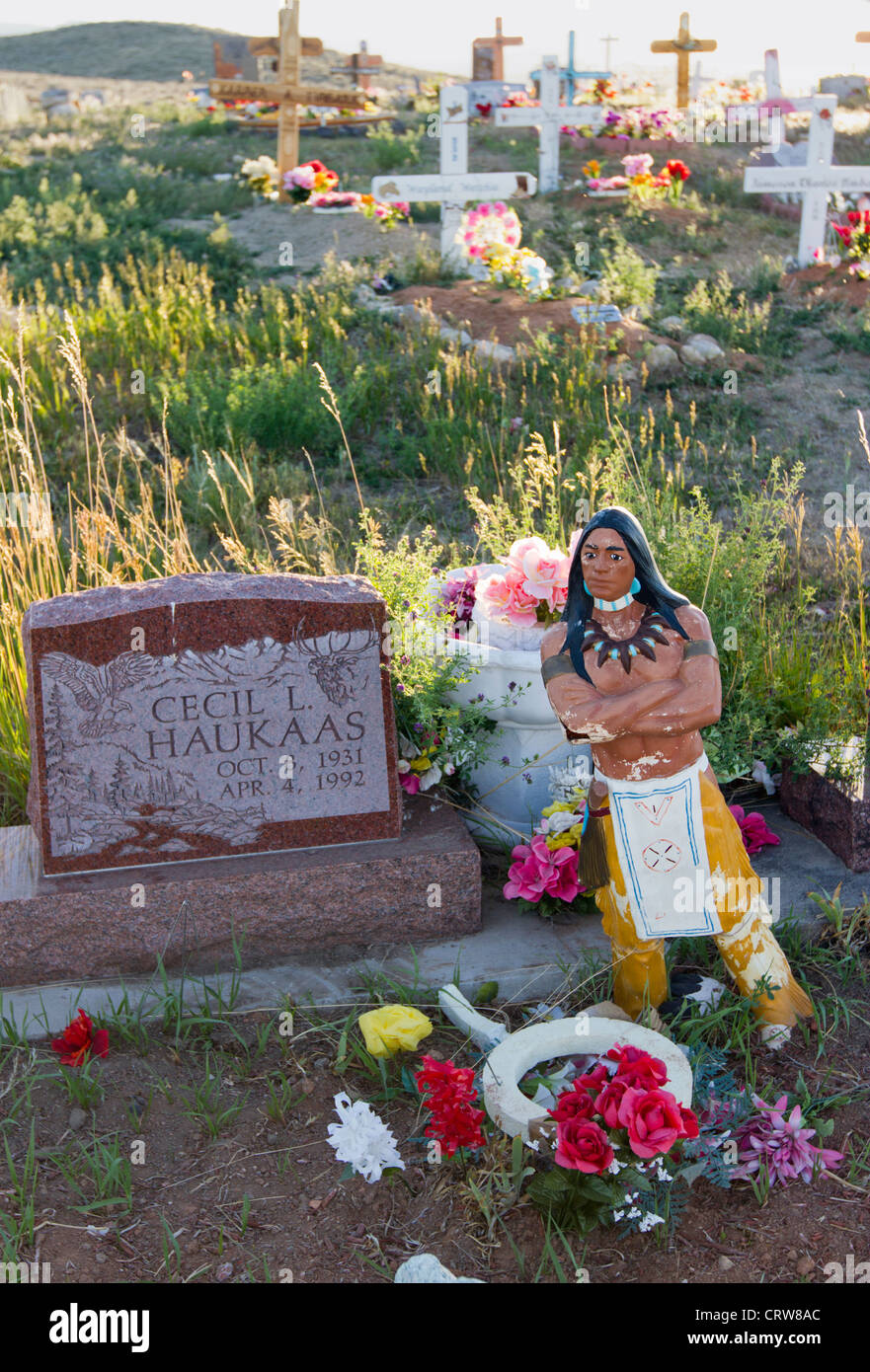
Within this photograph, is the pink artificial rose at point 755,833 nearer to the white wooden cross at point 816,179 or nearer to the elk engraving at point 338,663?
the elk engraving at point 338,663

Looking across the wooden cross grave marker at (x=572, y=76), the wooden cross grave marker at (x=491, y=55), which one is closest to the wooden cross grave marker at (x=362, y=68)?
the wooden cross grave marker at (x=491, y=55)

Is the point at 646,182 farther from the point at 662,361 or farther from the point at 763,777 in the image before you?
the point at 763,777

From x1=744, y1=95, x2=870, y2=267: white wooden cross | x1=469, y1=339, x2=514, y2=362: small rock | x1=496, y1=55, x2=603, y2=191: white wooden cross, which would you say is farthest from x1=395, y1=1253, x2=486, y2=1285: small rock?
x1=496, y1=55, x2=603, y2=191: white wooden cross

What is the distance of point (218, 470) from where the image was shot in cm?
644

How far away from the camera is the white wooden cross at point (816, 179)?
9.68 meters

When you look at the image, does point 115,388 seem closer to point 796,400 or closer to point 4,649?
point 4,649

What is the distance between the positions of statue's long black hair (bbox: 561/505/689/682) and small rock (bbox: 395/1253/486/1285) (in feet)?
4.10

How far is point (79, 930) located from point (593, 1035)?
4.76ft

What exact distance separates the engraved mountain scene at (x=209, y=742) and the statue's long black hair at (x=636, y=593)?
2.69 ft

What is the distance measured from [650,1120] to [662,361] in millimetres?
6381

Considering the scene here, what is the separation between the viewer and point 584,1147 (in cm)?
226

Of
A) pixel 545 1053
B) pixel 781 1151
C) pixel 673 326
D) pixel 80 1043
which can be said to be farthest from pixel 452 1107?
pixel 673 326

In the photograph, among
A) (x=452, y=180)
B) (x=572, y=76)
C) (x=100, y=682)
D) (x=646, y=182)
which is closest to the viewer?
(x=100, y=682)

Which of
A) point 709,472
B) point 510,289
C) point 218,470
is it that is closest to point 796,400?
point 709,472
